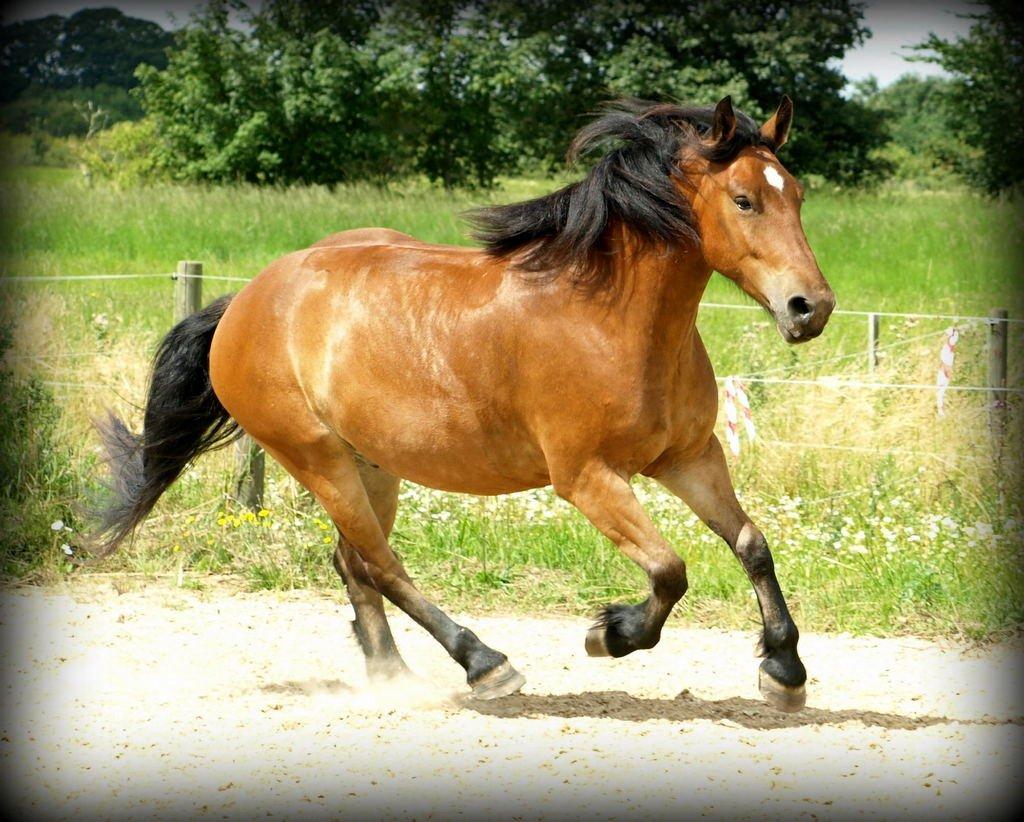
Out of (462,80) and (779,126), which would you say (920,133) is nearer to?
(462,80)

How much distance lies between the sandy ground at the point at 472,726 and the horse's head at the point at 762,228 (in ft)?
4.68

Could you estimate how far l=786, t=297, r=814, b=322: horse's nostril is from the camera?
12.2 ft

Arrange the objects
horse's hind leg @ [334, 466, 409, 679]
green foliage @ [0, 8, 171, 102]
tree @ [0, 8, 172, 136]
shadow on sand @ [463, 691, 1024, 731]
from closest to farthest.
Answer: shadow on sand @ [463, 691, 1024, 731], horse's hind leg @ [334, 466, 409, 679], green foliage @ [0, 8, 171, 102], tree @ [0, 8, 172, 136]

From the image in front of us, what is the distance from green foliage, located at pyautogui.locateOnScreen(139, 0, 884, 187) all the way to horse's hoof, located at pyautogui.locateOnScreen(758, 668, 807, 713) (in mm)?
17114

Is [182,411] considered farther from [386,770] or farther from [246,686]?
[386,770]

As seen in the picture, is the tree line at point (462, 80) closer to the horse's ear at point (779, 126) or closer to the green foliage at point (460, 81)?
the green foliage at point (460, 81)

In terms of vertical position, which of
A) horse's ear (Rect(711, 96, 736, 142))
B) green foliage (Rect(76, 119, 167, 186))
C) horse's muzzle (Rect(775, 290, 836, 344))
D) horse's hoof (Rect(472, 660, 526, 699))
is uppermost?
green foliage (Rect(76, 119, 167, 186))

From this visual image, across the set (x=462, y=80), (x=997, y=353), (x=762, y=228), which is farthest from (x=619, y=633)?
(x=462, y=80)

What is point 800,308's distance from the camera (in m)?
3.75

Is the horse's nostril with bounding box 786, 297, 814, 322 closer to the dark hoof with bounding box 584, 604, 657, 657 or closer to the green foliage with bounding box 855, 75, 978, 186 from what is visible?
the dark hoof with bounding box 584, 604, 657, 657

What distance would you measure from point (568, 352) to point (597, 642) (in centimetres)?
104

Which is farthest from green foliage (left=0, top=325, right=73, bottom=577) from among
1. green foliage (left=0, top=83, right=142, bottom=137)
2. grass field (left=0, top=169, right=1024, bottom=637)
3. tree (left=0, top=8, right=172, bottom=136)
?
green foliage (left=0, top=83, right=142, bottom=137)

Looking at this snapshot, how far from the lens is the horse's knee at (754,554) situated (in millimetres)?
4293

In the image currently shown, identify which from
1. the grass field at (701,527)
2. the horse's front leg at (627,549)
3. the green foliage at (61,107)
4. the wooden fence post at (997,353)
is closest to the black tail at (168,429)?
the grass field at (701,527)
